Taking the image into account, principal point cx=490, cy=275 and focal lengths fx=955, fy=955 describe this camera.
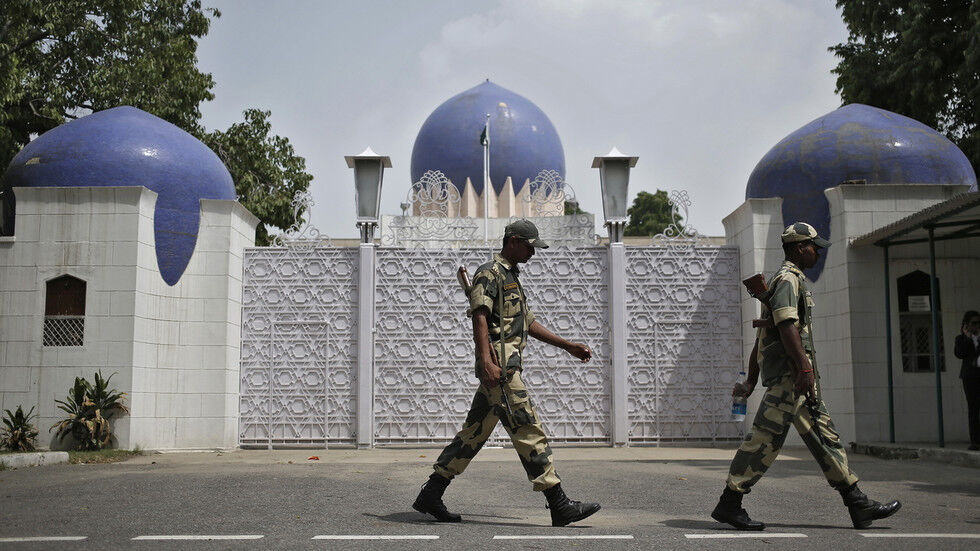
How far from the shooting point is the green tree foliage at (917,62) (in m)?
17.6

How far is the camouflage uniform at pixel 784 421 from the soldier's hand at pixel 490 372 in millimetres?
1462

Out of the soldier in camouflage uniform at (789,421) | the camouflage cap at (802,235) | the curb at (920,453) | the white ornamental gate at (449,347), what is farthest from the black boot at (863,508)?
the white ornamental gate at (449,347)

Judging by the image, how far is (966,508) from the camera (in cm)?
655

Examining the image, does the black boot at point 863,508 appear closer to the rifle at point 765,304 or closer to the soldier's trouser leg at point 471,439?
the rifle at point 765,304

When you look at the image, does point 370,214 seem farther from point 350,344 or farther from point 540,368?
point 540,368

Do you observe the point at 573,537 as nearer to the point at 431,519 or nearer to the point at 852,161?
the point at 431,519

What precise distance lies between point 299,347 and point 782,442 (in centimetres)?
882

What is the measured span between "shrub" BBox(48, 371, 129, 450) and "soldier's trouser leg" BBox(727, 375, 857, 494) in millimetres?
8714

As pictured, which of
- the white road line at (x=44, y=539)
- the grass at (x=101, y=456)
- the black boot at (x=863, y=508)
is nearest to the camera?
the white road line at (x=44, y=539)

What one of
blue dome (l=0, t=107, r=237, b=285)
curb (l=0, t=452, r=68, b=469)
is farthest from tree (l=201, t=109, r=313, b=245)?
curb (l=0, t=452, r=68, b=469)

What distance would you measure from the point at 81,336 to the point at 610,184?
7274mm

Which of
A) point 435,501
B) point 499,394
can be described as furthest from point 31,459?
point 499,394

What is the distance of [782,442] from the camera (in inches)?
219

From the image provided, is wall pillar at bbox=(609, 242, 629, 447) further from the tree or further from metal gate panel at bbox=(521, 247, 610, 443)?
the tree
